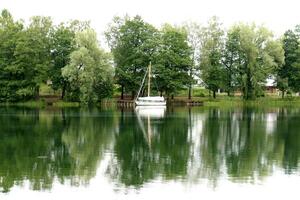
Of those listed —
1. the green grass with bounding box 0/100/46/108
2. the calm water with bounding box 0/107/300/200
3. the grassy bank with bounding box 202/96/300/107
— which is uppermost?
the grassy bank with bounding box 202/96/300/107

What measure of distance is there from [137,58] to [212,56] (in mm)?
12115

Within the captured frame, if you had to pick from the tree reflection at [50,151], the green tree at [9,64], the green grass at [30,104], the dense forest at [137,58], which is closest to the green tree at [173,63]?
the dense forest at [137,58]

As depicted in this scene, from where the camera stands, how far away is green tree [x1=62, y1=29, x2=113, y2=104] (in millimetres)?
81312

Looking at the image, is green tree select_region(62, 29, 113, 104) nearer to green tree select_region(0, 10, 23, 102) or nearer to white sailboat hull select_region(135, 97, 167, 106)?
white sailboat hull select_region(135, 97, 167, 106)

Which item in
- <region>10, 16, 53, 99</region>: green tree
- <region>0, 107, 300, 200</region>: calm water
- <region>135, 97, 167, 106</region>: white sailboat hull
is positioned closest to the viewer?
<region>0, 107, 300, 200</region>: calm water

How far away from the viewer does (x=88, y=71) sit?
8181cm

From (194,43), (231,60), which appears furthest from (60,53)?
(231,60)

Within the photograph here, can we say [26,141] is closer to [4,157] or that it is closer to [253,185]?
[4,157]

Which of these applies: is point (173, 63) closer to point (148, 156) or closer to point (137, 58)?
point (137, 58)

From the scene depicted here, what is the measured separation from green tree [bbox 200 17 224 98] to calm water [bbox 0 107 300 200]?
47544mm

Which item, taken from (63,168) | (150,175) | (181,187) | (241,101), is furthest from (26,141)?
(241,101)

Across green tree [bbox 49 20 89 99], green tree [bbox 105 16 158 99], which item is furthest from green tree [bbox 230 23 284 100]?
green tree [bbox 49 20 89 99]

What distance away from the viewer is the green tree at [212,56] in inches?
3590

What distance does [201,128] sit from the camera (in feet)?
142
